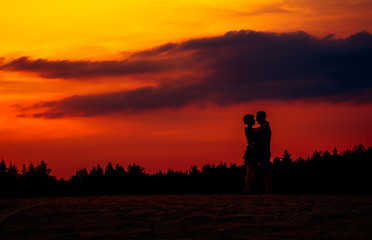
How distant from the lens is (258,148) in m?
18.4

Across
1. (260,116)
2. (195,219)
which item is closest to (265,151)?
(260,116)

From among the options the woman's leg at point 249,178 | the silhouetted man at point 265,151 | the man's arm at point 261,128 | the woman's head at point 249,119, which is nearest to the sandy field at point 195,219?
the silhouetted man at point 265,151

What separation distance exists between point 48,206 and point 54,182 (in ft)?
28.4

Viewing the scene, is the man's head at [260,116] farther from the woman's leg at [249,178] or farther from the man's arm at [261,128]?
the woman's leg at [249,178]

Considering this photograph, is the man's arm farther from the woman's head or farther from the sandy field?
the sandy field

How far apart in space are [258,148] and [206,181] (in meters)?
6.13

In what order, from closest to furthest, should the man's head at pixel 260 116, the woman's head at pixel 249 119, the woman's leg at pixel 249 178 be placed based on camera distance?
1. the man's head at pixel 260 116
2. the woman's head at pixel 249 119
3. the woman's leg at pixel 249 178

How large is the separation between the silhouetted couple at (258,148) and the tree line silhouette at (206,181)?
12.9 feet

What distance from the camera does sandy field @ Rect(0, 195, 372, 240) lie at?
9.49 meters

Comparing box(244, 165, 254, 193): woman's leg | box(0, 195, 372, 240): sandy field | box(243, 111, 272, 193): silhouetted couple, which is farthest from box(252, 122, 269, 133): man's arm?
box(0, 195, 372, 240): sandy field

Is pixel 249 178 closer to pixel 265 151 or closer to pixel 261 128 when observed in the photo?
pixel 265 151

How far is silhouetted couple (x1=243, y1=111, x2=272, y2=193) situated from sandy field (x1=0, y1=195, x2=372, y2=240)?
10.6 ft

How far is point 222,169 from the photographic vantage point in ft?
86.0

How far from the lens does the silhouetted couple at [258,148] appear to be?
18078 mm
